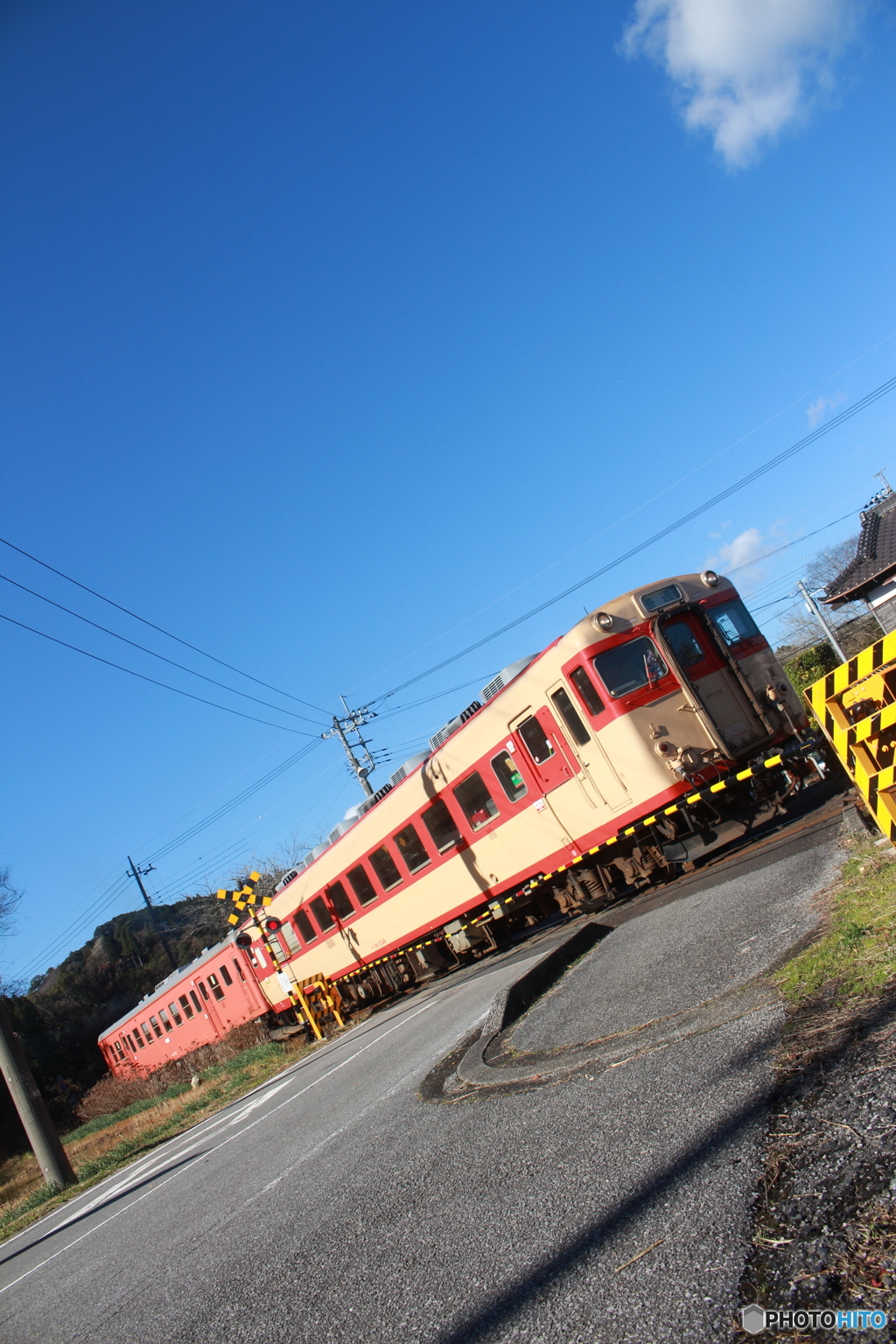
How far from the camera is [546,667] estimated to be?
11.9 m

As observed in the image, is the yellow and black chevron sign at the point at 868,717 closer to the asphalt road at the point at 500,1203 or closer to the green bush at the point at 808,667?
the asphalt road at the point at 500,1203

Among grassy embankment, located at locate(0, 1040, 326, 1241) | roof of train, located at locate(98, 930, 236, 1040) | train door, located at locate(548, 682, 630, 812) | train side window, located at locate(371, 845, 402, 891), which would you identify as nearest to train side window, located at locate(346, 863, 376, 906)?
train side window, located at locate(371, 845, 402, 891)

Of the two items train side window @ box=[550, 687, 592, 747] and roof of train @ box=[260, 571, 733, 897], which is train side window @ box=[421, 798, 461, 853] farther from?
train side window @ box=[550, 687, 592, 747]

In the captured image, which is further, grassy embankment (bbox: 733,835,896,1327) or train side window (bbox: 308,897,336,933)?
train side window (bbox: 308,897,336,933)

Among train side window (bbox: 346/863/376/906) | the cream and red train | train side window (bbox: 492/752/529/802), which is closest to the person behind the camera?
the cream and red train

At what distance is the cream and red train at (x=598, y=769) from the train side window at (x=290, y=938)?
5.73 metres

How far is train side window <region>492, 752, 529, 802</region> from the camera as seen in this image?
12.8 meters

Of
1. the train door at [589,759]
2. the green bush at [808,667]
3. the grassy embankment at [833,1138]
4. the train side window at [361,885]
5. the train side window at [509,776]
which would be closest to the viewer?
the grassy embankment at [833,1138]

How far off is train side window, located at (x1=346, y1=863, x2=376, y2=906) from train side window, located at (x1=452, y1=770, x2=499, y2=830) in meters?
3.74

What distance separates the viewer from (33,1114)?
14.2 metres

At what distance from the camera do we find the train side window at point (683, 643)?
11.4 meters

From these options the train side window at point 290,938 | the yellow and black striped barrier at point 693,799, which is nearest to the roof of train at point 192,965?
the train side window at point 290,938

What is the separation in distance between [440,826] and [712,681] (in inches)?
213

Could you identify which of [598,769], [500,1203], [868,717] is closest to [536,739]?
[598,769]
